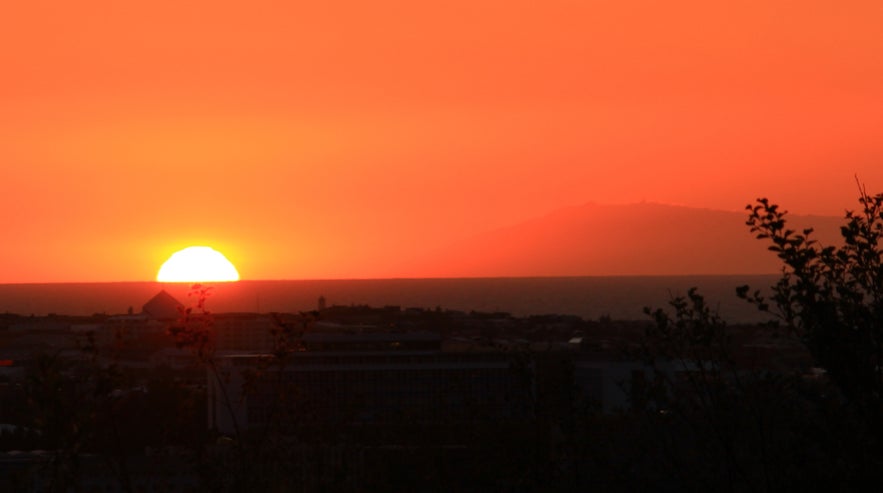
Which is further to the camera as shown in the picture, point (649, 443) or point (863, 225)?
point (649, 443)

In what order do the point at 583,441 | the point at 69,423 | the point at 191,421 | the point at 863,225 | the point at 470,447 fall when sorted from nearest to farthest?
the point at 69,423 < the point at 863,225 < the point at 191,421 < the point at 583,441 < the point at 470,447

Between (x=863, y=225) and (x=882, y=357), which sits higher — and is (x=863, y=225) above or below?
above

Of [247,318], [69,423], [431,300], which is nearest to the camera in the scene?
[69,423]

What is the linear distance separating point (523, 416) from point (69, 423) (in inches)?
239

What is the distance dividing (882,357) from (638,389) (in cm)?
177

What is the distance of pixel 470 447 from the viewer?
11.2 m

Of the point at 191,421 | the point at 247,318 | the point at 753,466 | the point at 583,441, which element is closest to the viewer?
the point at 191,421

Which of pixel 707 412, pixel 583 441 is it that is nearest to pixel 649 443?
pixel 583 441

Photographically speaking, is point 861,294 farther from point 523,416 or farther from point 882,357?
point 523,416

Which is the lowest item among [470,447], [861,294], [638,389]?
[470,447]

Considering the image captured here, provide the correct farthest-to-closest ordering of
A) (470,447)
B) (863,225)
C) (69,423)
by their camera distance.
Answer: (470,447) → (863,225) → (69,423)

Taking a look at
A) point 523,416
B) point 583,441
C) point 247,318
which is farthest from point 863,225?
point 247,318

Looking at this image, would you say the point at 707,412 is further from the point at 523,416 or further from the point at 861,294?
the point at 523,416

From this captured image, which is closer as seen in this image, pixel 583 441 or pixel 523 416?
pixel 583 441
